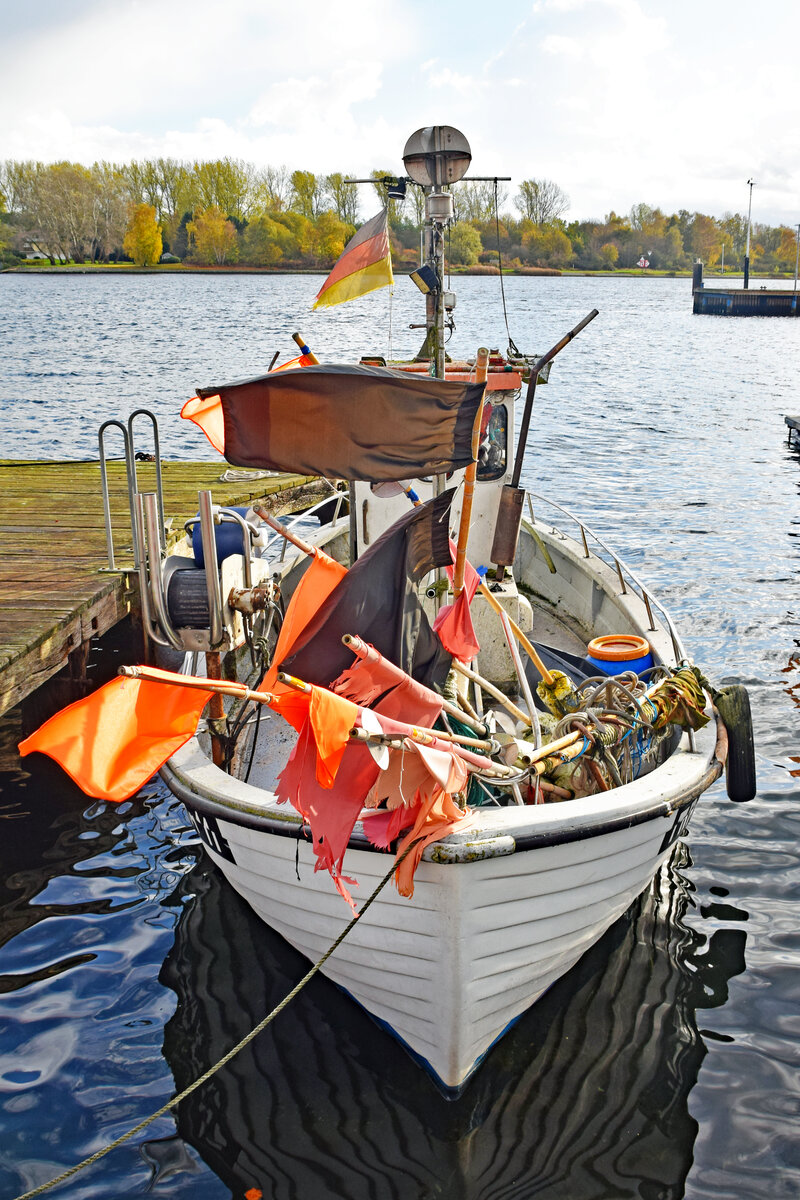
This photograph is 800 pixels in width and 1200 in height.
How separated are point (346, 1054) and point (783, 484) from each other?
18885 millimetres

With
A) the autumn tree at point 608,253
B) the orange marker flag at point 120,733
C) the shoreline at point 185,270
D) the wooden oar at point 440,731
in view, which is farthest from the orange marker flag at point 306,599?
the autumn tree at point 608,253

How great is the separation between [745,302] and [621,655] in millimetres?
78328

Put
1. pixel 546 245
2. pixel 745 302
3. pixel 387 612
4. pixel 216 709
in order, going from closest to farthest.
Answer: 1. pixel 387 612
2. pixel 216 709
3. pixel 745 302
4. pixel 546 245

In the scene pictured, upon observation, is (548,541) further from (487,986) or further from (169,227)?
(169,227)

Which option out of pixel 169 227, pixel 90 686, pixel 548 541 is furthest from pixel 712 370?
pixel 169 227

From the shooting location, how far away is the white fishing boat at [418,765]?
4.43 m

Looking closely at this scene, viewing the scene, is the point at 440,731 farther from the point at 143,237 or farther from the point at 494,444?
the point at 143,237

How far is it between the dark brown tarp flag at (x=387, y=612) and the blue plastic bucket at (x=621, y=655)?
234 centimetres

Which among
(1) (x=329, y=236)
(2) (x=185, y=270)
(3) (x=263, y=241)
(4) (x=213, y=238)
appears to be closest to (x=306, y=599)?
(1) (x=329, y=236)

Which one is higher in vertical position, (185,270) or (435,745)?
(185,270)

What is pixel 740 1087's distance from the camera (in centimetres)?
530

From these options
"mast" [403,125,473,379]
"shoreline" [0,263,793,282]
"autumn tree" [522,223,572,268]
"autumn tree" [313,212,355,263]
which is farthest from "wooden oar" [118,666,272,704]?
"autumn tree" [522,223,572,268]

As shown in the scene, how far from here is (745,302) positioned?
77.4 meters

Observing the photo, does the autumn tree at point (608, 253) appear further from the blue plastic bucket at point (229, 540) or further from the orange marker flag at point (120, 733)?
the orange marker flag at point (120, 733)
